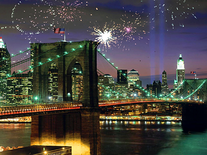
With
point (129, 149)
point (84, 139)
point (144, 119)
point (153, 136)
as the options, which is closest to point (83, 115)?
point (84, 139)

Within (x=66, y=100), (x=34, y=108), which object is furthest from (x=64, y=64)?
(x=34, y=108)

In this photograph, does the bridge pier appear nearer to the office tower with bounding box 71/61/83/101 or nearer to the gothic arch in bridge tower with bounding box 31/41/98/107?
the gothic arch in bridge tower with bounding box 31/41/98/107

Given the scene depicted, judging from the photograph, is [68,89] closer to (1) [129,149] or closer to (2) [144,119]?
(1) [129,149]

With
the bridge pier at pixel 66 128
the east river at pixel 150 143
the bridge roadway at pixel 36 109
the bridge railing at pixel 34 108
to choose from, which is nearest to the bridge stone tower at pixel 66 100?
the bridge pier at pixel 66 128

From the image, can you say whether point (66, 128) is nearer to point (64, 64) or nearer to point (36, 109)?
point (64, 64)

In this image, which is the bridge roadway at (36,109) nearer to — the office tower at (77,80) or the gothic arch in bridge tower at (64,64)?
the gothic arch in bridge tower at (64,64)

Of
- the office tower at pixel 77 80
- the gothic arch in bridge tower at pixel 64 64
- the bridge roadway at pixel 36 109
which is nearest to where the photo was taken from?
the bridge roadway at pixel 36 109

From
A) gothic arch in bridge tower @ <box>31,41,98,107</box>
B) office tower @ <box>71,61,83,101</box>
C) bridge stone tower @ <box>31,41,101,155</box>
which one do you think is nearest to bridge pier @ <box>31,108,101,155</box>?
bridge stone tower @ <box>31,41,101,155</box>
